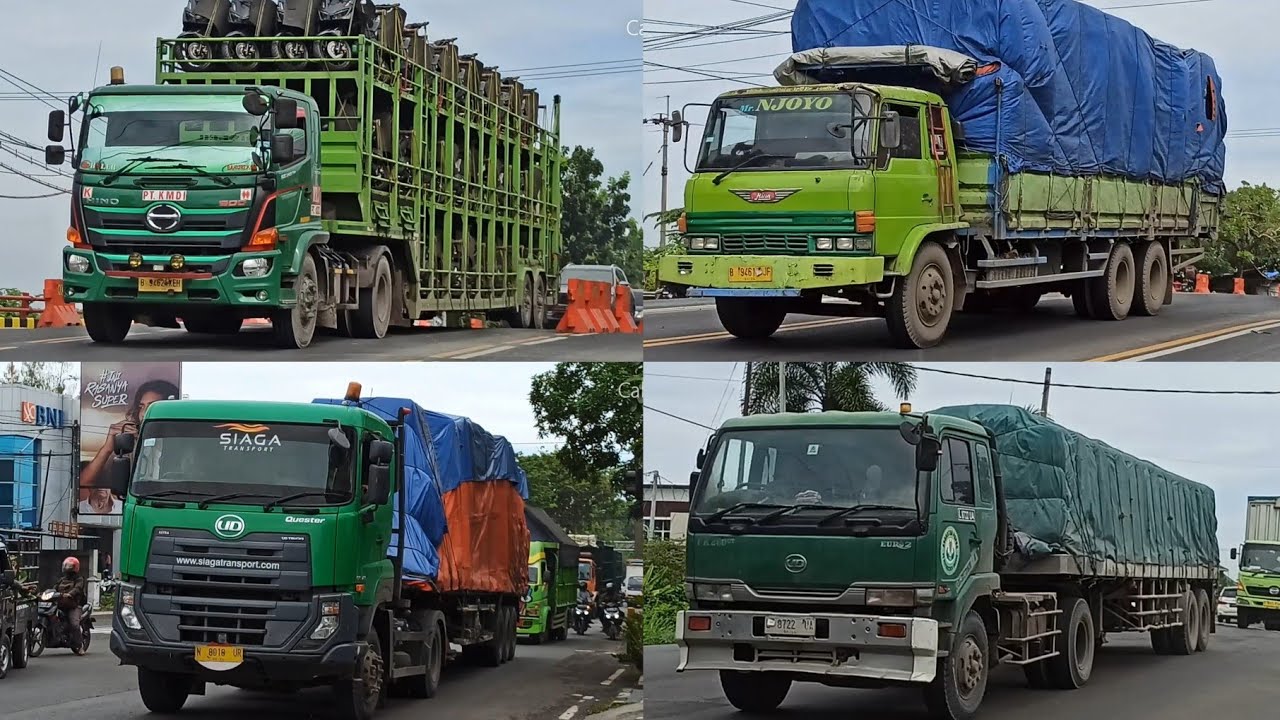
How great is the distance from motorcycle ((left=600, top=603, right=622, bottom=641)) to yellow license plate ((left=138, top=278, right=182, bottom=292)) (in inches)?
569

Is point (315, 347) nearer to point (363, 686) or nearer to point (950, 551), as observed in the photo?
point (363, 686)

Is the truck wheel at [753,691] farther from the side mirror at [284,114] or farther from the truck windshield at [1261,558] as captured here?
the truck windshield at [1261,558]

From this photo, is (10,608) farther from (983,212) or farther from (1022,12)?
(1022,12)

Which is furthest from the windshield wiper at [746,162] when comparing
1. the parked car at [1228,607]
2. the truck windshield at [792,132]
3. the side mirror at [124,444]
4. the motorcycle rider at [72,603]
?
the parked car at [1228,607]

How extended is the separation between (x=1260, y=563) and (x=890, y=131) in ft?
63.7

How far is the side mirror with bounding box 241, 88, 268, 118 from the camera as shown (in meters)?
14.9

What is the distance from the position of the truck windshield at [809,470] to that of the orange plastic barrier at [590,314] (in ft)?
39.8

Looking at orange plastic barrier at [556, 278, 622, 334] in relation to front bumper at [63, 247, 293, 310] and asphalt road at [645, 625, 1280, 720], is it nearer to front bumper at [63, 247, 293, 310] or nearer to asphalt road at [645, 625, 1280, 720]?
asphalt road at [645, 625, 1280, 720]

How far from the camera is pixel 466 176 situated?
23.3 metres

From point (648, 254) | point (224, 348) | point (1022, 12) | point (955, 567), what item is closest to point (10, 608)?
point (224, 348)

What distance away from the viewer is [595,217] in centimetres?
4053

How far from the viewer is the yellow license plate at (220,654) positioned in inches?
434

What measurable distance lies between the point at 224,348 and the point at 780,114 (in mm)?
6279

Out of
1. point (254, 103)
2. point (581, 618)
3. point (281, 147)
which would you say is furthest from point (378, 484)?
point (581, 618)
